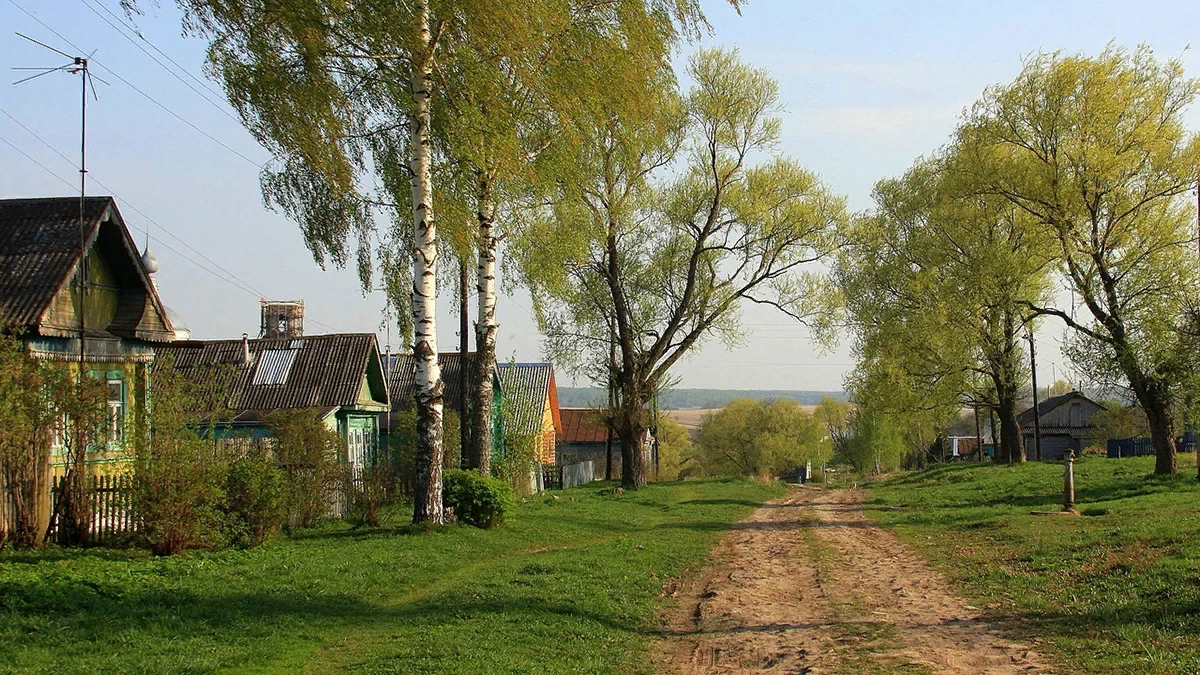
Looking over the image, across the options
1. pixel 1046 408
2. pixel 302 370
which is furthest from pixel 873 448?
pixel 302 370

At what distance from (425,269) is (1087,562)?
10.5 metres

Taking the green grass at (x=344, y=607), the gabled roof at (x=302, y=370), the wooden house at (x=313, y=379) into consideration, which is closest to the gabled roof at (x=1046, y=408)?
the wooden house at (x=313, y=379)

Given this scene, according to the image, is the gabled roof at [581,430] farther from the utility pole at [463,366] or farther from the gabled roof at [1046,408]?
the utility pole at [463,366]

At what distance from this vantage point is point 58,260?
17016 millimetres

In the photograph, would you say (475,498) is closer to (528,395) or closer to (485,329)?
(485,329)

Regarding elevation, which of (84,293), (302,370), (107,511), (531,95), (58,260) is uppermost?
(531,95)

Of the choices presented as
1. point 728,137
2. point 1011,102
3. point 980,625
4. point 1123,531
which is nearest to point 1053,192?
point 1011,102

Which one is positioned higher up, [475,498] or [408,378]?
[408,378]

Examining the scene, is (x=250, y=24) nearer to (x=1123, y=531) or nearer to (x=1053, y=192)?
(x=1123, y=531)

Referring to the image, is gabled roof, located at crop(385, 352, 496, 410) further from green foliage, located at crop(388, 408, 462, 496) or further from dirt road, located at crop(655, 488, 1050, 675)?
dirt road, located at crop(655, 488, 1050, 675)

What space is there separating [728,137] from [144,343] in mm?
19152

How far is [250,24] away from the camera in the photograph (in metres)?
15.5

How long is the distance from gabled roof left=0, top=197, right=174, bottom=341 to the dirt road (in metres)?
11.1

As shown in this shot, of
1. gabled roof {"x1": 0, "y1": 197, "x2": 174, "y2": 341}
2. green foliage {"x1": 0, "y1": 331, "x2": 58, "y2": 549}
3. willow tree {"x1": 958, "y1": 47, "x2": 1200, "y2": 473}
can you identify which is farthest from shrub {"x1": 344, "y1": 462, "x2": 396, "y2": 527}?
willow tree {"x1": 958, "y1": 47, "x2": 1200, "y2": 473}
